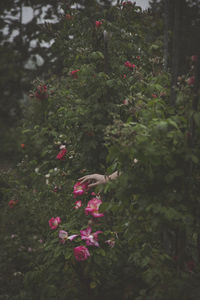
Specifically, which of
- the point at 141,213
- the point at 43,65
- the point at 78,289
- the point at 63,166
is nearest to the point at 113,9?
the point at 63,166

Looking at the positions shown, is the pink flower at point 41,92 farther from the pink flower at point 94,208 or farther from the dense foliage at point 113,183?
the pink flower at point 94,208

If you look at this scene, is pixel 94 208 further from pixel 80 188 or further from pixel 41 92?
pixel 41 92

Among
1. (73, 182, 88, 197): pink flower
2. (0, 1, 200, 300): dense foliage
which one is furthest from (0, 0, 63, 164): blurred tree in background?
(73, 182, 88, 197): pink flower

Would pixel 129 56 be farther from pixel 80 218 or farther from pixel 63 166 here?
pixel 80 218

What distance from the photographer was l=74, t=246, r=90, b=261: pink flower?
1723mm

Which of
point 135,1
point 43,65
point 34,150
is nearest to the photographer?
point 135,1

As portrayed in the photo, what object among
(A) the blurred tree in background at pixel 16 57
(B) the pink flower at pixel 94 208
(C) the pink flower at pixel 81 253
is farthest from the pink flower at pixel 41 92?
(A) the blurred tree in background at pixel 16 57

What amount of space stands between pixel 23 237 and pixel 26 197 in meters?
0.45

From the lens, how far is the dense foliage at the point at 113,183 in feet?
4.11

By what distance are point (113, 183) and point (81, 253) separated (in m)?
0.68

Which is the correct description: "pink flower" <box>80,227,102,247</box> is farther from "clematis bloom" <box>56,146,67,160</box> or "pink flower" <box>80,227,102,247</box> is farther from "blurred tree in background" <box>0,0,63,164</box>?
"blurred tree in background" <box>0,0,63,164</box>

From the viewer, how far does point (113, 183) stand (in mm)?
1275

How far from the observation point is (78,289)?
A: 81.9 inches

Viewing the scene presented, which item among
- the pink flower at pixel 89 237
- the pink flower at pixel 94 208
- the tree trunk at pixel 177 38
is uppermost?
the tree trunk at pixel 177 38
